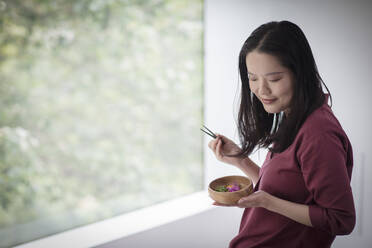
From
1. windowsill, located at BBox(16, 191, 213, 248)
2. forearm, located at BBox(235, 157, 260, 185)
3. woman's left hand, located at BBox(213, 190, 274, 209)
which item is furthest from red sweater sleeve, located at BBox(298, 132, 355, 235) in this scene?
windowsill, located at BBox(16, 191, 213, 248)

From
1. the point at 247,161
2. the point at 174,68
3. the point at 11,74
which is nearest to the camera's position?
the point at 247,161

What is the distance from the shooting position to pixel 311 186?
88 cm

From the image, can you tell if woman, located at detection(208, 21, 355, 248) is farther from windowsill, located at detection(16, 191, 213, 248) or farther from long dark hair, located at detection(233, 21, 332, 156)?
windowsill, located at detection(16, 191, 213, 248)

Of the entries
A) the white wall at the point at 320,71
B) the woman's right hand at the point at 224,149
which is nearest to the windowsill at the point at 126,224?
the white wall at the point at 320,71

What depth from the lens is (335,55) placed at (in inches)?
55.0

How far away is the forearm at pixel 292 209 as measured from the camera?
3.00ft

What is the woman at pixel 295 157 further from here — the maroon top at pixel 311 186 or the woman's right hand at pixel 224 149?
the woman's right hand at pixel 224 149

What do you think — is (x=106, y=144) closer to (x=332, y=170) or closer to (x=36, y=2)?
(x=36, y=2)

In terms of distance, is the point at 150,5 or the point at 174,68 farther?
the point at 174,68

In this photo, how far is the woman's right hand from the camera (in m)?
1.29

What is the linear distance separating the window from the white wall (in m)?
0.43

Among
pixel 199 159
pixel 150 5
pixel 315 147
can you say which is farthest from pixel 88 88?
pixel 315 147

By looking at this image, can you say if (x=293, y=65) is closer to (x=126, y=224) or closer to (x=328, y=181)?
(x=328, y=181)

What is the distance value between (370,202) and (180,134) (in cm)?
148
